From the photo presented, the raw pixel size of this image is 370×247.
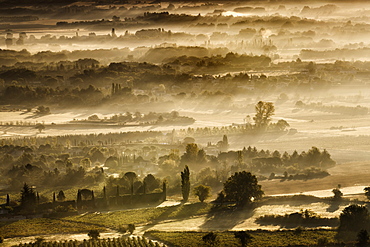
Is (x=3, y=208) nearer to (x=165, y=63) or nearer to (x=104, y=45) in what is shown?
(x=165, y=63)

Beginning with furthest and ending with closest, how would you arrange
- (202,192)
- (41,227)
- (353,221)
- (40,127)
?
(40,127) → (202,192) → (41,227) → (353,221)

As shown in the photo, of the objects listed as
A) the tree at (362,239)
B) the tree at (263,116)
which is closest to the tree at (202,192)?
the tree at (362,239)

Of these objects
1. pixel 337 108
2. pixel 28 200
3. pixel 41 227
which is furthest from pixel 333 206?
pixel 337 108

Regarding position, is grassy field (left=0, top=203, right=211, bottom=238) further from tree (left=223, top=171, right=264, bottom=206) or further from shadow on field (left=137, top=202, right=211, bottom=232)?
tree (left=223, top=171, right=264, bottom=206)

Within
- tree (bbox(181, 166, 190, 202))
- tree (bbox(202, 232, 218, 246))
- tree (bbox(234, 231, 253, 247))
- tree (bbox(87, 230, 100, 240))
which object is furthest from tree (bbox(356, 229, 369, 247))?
tree (bbox(87, 230, 100, 240))

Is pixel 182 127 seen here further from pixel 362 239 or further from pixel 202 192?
pixel 362 239

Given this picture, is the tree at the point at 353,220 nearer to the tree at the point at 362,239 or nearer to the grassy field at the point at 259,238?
the grassy field at the point at 259,238
